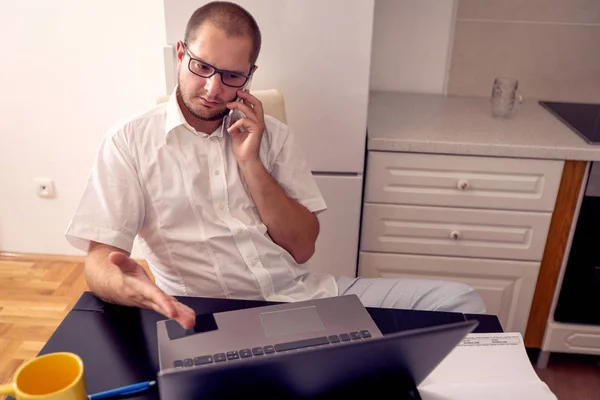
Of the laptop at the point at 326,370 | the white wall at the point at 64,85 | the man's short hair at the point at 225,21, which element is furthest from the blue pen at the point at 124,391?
the white wall at the point at 64,85

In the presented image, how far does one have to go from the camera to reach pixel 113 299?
35.5 inches

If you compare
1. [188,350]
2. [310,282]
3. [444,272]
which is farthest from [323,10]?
[188,350]

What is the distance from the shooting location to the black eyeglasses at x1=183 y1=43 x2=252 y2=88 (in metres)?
1.14

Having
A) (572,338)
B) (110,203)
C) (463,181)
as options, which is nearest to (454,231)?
(463,181)

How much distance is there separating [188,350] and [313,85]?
1.07 meters

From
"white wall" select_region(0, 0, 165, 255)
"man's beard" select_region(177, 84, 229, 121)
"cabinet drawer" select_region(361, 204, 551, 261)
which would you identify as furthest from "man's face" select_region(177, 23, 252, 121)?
"white wall" select_region(0, 0, 165, 255)

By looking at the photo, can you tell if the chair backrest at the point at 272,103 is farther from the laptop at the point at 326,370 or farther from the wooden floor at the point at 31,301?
the wooden floor at the point at 31,301

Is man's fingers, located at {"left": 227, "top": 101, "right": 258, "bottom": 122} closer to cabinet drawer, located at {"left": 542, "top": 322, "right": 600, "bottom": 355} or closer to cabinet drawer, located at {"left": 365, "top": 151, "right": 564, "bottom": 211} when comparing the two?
cabinet drawer, located at {"left": 365, "top": 151, "right": 564, "bottom": 211}

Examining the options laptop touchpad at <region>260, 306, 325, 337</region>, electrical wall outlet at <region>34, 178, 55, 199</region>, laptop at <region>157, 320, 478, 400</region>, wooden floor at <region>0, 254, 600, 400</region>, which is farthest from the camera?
electrical wall outlet at <region>34, 178, 55, 199</region>

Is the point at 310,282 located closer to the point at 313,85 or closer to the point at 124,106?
the point at 313,85

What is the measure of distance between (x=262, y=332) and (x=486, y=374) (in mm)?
344

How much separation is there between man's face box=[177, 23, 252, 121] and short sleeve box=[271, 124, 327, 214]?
0.64 ft

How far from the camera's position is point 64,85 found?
7.54 ft

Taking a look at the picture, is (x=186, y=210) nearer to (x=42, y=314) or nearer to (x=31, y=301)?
(x=42, y=314)
